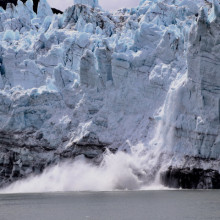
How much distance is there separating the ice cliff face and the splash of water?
632mm

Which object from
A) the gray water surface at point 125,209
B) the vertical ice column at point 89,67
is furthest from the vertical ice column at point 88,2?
the gray water surface at point 125,209

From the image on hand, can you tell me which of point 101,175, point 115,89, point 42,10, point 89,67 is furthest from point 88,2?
point 101,175

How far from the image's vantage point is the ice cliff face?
34000 millimetres

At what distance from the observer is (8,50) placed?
145 ft

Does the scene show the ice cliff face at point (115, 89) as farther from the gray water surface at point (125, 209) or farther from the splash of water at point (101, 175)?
the gray water surface at point (125, 209)

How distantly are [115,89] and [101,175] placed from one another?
6.63 meters

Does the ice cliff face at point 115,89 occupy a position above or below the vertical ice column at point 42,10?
below

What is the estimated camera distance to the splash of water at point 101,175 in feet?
116

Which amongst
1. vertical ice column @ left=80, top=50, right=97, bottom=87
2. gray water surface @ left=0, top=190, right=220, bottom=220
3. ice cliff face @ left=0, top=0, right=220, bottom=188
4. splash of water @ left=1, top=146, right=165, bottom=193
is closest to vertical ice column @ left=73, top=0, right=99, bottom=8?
ice cliff face @ left=0, top=0, right=220, bottom=188

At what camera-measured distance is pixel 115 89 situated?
39.4 m

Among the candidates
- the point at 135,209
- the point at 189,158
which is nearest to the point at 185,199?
the point at 135,209

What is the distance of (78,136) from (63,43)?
27.7 feet

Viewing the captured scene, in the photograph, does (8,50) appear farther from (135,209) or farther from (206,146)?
(135,209)

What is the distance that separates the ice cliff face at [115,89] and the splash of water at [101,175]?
2.07 feet
